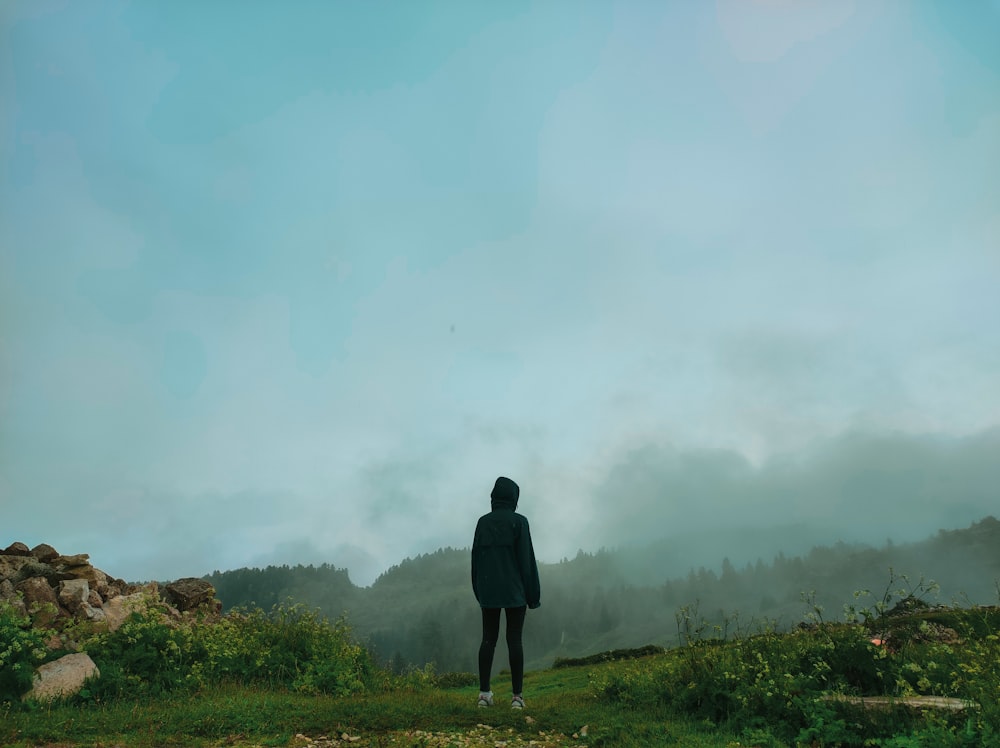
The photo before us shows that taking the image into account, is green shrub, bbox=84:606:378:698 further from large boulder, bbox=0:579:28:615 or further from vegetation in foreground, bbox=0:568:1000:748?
large boulder, bbox=0:579:28:615

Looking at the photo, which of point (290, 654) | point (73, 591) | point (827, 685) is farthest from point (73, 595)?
point (827, 685)

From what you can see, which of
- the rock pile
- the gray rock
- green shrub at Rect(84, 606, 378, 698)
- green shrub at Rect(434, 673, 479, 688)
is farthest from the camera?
green shrub at Rect(434, 673, 479, 688)

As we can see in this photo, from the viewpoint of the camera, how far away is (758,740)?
8578 millimetres

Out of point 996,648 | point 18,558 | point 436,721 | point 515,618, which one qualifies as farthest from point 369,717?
point 18,558

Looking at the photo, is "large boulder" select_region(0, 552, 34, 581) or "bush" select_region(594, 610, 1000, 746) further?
"large boulder" select_region(0, 552, 34, 581)

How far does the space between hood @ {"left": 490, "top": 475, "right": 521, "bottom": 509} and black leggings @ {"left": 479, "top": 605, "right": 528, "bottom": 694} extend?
1847 millimetres

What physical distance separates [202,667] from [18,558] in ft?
30.4

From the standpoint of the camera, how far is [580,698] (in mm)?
13188

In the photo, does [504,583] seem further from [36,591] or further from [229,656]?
[36,591]

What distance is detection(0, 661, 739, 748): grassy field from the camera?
8.79 m

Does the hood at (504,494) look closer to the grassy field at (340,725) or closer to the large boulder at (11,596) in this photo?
the grassy field at (340,725)

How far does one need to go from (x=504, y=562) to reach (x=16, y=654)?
8.92 meters

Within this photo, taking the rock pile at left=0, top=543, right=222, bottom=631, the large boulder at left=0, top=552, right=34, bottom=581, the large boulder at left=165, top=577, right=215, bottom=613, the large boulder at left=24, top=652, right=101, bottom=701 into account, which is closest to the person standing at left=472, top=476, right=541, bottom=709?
the large boulder at left=24, top=652, right=101, bottom=701

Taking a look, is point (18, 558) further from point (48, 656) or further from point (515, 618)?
point (515, 618)
